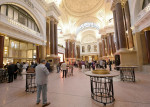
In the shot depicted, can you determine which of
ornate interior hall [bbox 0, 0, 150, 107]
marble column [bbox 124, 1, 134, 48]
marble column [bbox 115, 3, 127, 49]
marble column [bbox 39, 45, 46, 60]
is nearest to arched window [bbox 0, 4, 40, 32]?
ornate interior hall [bbox 0, 0, 150, 107]

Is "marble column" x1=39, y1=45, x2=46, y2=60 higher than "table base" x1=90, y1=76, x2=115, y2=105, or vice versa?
"marble column" x1=39, y1=45, x2=46, y2=60

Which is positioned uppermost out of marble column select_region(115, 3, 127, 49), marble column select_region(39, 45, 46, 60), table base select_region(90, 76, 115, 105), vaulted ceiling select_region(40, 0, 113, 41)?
vaulted ceiling select_region(40, 0, 113, 41)

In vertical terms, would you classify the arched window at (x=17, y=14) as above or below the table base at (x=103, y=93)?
above

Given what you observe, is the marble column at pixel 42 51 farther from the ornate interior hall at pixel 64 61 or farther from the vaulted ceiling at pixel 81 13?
the vaulted ceiling at pixel 81 13

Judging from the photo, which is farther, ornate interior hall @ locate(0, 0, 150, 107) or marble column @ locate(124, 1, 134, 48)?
marble column @ locate(124, 1, 134, 48)

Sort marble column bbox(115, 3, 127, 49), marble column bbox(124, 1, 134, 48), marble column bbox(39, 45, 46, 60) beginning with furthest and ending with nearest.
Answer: marble column bbox(39, 45, 46, 60)
marble column bbox(124, 1, 134, 48)
marble column bbox(115, 3, 127, 49)

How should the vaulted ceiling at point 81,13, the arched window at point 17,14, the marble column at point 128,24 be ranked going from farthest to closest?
the vaulted ceiling at point 81,13
the marble column at point 128,24
the arched window at point 17,14

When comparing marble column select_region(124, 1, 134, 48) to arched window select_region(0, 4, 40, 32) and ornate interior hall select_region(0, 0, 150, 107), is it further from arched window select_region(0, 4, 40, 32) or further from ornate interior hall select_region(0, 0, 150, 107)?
arched window select_region(0, 4, 40, 32)

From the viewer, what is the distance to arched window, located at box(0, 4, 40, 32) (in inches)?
273

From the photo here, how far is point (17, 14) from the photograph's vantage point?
8.15m

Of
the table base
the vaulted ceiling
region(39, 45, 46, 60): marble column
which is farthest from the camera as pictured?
the vaulted ceiling

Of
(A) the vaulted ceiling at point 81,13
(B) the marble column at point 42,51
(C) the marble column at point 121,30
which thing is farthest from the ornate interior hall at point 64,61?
(A) the vaulted ceiling at point 81,13

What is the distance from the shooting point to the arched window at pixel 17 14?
6930 millimetres

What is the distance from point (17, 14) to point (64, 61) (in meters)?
7.73
